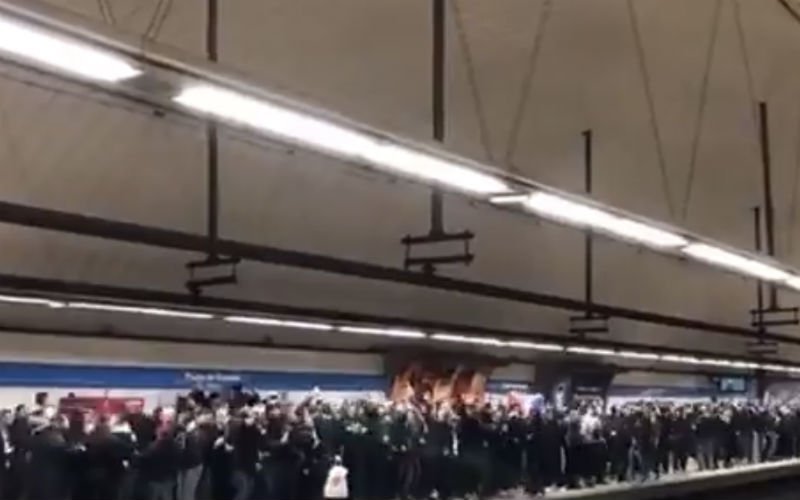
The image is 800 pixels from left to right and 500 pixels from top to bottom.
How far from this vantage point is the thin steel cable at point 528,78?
30.5ft

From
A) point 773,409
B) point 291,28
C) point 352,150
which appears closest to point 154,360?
point 291,28

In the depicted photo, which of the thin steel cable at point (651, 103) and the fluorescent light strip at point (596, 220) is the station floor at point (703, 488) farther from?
the fluorescent light strip at point (596, 220)

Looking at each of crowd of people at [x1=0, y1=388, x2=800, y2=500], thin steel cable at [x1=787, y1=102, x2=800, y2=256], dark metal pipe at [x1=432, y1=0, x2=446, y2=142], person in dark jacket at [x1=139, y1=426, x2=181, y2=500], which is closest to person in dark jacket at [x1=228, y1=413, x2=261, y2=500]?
crowd of people at [x1=0, y1=388, x2=800, y2=500]

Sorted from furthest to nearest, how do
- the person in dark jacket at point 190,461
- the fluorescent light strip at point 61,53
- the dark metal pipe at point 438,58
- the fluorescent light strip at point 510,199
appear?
the person in dark jacket at point 190,461 → the dark metal pipe at point 438,58 → the fluorescent light strip at point 510,199 → the fluorescent light strip at point 61,53

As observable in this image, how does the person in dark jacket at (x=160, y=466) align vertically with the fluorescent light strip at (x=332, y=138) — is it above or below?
below

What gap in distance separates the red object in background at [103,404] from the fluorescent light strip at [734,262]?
761 centimetres

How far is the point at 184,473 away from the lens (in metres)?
11.0

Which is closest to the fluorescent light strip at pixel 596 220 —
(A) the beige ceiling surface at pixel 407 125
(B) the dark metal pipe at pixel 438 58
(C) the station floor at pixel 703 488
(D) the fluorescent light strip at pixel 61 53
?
(A) the beige ceiling surface at pixel 407 125

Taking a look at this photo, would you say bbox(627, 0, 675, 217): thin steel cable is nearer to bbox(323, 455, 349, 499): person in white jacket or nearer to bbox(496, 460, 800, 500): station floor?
bbox(496, 460, 800, 500): station floor

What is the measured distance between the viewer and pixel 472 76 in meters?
10.6

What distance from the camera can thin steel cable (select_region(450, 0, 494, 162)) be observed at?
355 inches

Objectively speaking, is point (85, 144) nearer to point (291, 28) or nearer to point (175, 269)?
point (291, 28)

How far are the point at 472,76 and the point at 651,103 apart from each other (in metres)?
2.07

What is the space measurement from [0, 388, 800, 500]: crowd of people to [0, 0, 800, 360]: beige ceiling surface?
2021 mm
